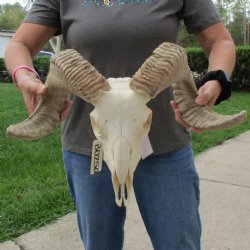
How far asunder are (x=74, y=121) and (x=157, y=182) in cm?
53

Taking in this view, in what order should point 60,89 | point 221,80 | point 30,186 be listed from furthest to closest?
point 30,186, point 221,80, point 60,89

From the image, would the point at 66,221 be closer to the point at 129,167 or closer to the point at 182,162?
the point at 182,162

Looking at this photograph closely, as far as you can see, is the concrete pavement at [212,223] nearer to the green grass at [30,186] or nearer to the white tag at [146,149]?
the green grass at [30,186]

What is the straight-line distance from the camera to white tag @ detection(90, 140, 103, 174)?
218 centimetres

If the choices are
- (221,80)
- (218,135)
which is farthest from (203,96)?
(218,135)

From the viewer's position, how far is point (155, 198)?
101 inches

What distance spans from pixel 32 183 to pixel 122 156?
3877 mm

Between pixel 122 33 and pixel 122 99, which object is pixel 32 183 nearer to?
pixel 122 33

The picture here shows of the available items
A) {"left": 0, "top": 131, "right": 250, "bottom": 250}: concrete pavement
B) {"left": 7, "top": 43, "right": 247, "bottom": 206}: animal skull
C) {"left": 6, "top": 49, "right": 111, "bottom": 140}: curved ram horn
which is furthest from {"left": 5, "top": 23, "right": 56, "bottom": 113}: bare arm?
{"left": 0, "top": 131, "right": 250, "bottom": 250}: concrete pavement

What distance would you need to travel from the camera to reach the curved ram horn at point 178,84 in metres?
1.87

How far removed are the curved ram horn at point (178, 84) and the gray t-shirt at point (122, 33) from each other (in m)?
0.28

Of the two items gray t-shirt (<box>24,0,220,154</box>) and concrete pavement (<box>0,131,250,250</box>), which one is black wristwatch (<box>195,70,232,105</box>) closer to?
gray t-shirt (<box>24,0,220,154</box>)

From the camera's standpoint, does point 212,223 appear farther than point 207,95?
Yes

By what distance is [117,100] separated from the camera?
1.89 metres
